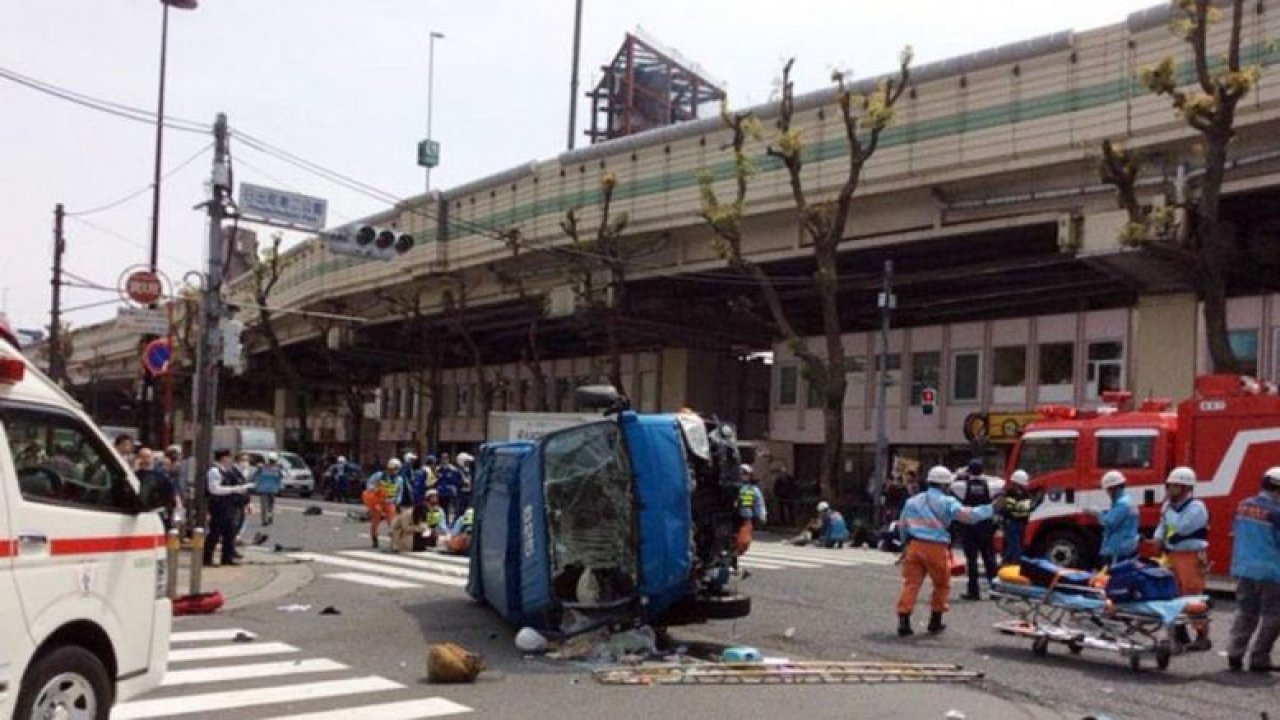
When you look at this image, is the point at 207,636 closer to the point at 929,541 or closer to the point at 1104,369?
the point at 929,541

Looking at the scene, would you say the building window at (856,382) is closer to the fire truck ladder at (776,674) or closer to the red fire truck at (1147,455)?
the red fire truck at (1147,455)

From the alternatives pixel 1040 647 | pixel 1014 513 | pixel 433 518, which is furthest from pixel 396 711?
pixel 433 518

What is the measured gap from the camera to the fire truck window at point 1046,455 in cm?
2016

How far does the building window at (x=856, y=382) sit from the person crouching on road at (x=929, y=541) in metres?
28.5

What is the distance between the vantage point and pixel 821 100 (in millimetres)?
34688

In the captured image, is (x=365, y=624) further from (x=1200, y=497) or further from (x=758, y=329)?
(x=758, y=329)

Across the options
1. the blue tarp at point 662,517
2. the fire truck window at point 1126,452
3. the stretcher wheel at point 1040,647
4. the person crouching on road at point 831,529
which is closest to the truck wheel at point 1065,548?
the fire truck window at point 1126,452

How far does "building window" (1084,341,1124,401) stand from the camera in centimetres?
3428

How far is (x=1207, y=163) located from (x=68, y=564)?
69.9ft

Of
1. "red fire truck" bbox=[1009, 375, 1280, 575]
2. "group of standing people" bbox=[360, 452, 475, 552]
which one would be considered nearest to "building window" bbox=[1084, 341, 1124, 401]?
"red fire truck" bbox=[1009, 375, 1280, 575]

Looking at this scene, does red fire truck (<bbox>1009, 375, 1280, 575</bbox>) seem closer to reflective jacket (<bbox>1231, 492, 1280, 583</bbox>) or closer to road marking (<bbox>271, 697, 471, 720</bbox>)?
reflective jacket (<bbox>1231, 492, 1280, 583</bbox>)

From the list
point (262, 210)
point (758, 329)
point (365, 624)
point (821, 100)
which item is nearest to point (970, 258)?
point (821, 100)

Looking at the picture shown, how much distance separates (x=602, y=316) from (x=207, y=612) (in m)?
29.3

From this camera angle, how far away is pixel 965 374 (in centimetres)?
3878
